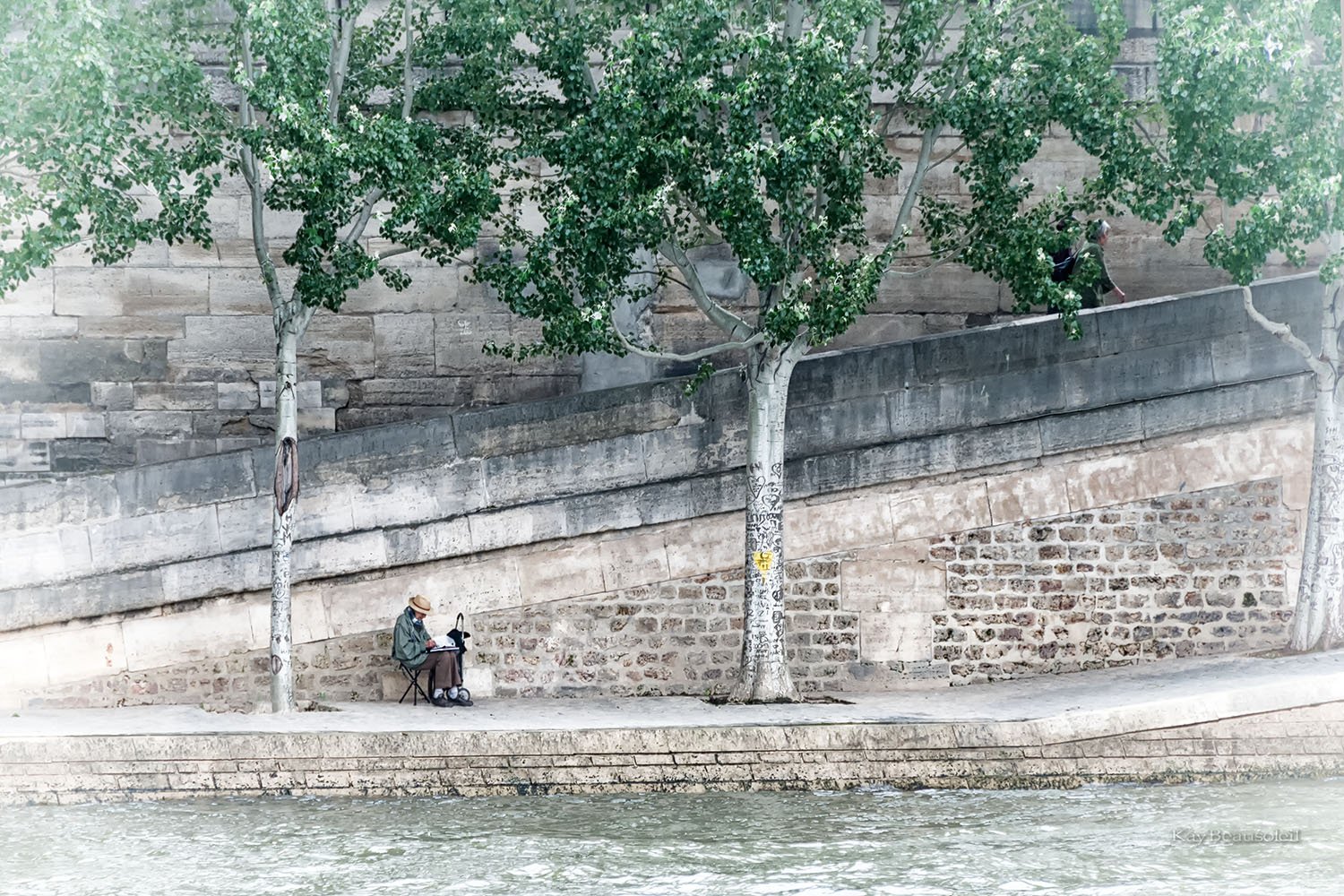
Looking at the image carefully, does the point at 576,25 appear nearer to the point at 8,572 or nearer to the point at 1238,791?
the point at 8,572

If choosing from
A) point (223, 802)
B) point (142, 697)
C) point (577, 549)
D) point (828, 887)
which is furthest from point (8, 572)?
point (828, 887)

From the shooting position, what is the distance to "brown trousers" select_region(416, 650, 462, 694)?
1166 centimetres

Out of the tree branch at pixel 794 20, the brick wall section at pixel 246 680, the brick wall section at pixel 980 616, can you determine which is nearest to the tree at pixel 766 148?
the tree branch at pixel 794 20

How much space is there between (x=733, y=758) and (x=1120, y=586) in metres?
4.06

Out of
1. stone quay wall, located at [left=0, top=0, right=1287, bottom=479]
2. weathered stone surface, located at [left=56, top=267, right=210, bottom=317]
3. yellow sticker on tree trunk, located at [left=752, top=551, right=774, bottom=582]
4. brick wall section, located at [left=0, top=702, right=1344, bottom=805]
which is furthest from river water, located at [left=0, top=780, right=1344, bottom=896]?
weathered stone surface, located at [left=56, top=267, right=210, bottom=317]

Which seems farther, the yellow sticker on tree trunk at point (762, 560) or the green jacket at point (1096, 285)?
the green jacket at point (1096, 285)

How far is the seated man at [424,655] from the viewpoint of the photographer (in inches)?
458

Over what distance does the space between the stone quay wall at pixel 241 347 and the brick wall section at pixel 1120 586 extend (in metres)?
2.73

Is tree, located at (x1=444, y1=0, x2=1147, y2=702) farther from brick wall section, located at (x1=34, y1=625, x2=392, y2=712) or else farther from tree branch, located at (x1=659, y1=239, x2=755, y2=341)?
brick wall section, located at (x1=34, y1=625, x2=392, y2=712)

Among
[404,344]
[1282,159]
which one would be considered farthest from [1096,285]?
[404,344]

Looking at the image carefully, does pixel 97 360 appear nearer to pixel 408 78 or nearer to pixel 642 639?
pixel 408 78

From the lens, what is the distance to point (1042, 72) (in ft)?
36.8

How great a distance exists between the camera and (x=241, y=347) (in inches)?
557

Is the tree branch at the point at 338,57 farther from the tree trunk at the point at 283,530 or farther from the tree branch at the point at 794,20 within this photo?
the tree branch at the point at 794,20
